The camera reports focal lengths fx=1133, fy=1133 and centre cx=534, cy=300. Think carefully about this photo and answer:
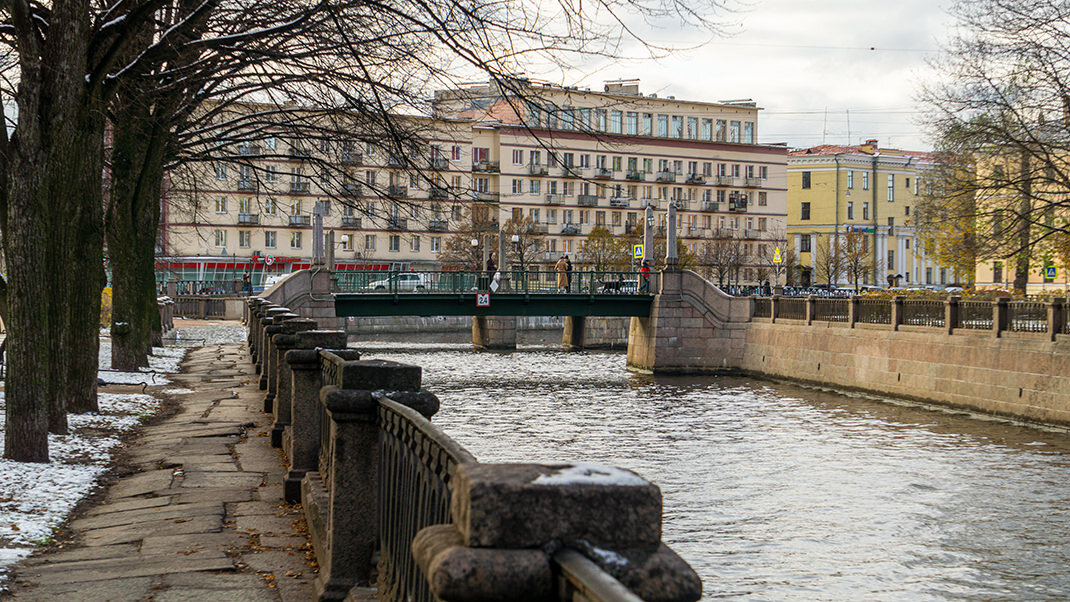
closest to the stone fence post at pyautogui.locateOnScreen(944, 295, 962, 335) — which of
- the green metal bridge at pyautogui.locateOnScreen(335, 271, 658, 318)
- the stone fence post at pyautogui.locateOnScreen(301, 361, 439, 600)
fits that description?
the green metal bridge at pyautogui.locateOnScreen(335, 271, 658, 318)

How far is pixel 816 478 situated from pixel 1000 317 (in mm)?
11576

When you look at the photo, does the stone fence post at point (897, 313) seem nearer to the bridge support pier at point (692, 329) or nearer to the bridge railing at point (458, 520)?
the bridge support pier at point (692, 329)

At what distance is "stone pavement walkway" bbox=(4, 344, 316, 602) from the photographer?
6465 millimetres

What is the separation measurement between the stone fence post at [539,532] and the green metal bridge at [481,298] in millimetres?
38293

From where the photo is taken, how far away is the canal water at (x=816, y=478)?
42.2 feet

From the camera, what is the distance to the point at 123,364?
70.4 feet

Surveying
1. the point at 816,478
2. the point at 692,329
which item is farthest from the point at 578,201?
the point at 816,478

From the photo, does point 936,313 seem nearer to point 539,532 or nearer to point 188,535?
point 188,535

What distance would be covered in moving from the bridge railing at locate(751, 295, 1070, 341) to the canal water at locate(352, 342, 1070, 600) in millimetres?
2472

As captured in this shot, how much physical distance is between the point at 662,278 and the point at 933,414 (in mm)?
15842

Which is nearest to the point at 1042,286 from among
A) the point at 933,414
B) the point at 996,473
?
the point at 933,414

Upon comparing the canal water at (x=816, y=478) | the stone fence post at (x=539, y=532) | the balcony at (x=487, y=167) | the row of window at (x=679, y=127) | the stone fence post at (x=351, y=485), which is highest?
the row of window at (x=679, y=127)

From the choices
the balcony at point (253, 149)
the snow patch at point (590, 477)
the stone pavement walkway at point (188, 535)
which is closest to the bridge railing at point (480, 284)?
the balcony at point (253, 149)

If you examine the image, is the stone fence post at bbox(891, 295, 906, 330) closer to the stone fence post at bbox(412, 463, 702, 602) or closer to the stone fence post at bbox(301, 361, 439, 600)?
the stone fence post at bbox(301, 361, 439, 600)
